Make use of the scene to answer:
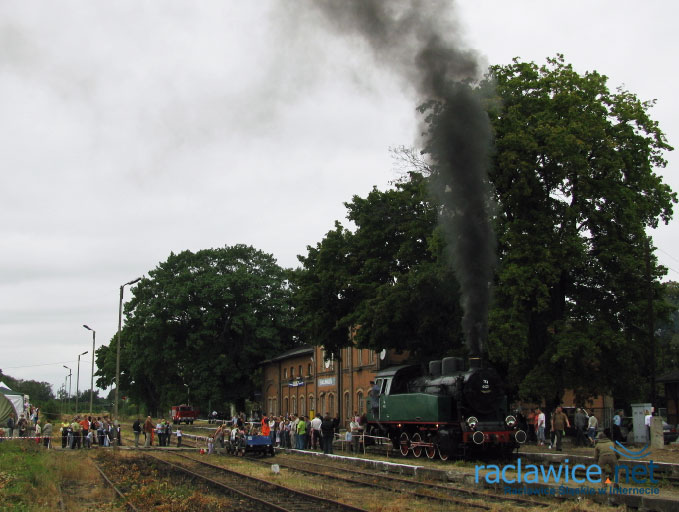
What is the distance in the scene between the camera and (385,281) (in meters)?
32.4

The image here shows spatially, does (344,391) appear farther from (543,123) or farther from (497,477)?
(497,477)

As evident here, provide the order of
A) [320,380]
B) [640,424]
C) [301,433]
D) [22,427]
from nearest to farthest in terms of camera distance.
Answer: [640,424] < [301,433] < [22,427] < [320,380]

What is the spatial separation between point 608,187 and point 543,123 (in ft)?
11.8

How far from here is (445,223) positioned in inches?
875

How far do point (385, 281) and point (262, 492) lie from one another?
59.0ft

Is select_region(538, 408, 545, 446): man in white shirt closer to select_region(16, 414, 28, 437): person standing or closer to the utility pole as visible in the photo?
the utility pole

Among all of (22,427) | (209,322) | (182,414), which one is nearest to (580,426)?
(22,427)

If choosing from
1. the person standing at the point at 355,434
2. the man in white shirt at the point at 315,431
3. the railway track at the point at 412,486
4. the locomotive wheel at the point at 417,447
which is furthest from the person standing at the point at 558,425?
the man in white shirt at the point at 315,431

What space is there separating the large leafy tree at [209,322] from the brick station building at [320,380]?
7.25 ft

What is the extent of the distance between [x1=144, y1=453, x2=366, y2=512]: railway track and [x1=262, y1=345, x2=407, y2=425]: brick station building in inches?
673

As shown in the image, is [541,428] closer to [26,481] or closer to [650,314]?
[650,314]

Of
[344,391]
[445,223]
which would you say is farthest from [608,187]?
[344,391]

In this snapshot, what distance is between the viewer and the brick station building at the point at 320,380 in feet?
140

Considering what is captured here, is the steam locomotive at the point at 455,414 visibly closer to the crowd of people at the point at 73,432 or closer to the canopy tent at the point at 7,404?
the crowd of people at the point at 73,432
